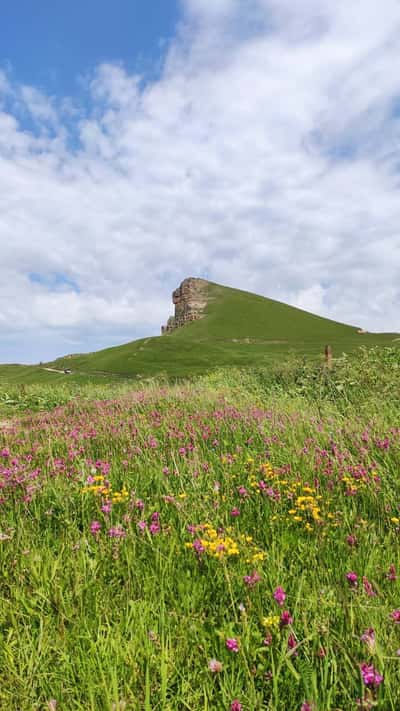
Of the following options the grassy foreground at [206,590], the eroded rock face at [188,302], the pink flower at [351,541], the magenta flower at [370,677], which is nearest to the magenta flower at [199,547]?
the grassy foreground at [206,590]

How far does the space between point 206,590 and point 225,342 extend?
98044 millimetres

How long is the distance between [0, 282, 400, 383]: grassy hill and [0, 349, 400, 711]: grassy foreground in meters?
43.3

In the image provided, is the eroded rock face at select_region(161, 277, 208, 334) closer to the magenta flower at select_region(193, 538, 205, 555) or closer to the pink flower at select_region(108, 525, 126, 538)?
the pink flower at select_region(108, 525, 126, 538)

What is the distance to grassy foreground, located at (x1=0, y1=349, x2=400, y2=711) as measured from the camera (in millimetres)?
2047

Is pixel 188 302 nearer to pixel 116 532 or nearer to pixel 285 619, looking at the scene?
pixel 116 532

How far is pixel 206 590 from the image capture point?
9.37 feet

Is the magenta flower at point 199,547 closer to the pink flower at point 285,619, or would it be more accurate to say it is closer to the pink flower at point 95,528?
the pink flower at point 95,528

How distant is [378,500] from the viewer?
168 inches

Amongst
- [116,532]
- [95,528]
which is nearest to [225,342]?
[95,528]

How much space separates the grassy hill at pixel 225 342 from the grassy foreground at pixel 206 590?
4330 centimetres

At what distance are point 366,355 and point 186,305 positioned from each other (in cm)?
13155

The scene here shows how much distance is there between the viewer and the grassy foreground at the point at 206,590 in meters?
2.05

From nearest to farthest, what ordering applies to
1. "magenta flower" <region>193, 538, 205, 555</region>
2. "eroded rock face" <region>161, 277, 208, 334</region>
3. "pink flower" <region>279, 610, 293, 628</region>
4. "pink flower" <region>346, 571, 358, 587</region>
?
"pink flower" <region>279, 610, 293, 628</region> → "pink flower" <region>346, 571, 358, 587</region> → "magenta flower" <region>193, 538, 205, 555</region> → "eroded rock face" <region>161, 277, 208, 334</region>

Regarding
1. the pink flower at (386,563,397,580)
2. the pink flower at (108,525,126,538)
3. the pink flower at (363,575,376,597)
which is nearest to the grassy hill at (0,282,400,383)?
the pink flower at (108,525,126,538)
